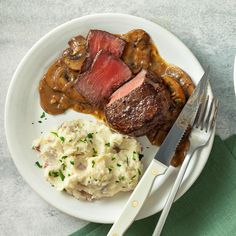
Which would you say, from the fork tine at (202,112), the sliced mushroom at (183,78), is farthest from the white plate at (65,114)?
the fork tine at (202,112)

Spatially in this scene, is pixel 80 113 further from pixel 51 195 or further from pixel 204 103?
pixel 204 103

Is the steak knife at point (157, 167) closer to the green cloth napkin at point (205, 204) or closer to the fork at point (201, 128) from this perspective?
the fork at point (201, 128)

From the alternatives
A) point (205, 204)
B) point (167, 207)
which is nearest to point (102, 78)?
point (167, 207)

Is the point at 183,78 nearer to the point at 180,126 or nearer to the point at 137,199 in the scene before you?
the point at 180,126

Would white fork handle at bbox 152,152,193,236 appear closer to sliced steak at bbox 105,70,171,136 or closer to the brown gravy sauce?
the brown gravy sauce

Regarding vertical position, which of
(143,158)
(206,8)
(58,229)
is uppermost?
(206,8)

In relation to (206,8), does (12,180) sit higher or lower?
lower

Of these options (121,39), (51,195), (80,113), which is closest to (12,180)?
(51,195)
